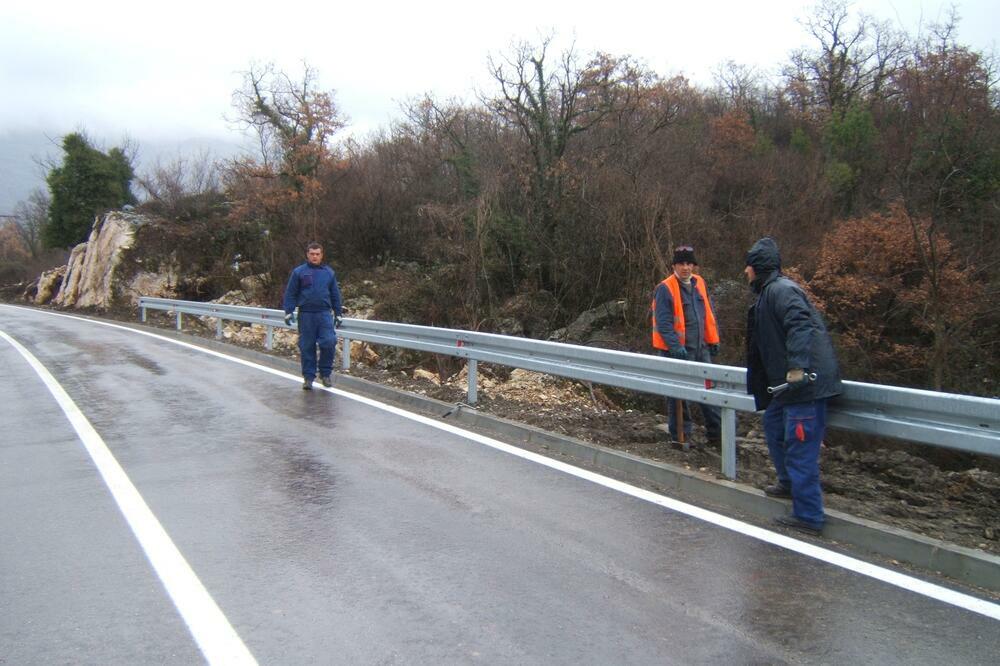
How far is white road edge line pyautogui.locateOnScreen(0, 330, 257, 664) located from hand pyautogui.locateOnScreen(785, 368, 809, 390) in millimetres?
3420

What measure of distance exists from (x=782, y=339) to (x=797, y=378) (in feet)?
1.24

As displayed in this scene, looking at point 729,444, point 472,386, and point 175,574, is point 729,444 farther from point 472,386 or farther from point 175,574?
point 175,574

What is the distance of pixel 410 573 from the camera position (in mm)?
3951

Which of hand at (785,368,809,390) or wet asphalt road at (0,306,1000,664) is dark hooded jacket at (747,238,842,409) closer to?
hand at (785,368,809,390)

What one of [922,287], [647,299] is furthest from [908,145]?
[647,299]

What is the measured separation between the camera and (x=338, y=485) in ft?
18.3

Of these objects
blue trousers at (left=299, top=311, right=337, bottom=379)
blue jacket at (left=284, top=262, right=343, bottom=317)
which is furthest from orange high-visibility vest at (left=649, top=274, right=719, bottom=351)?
blue jacket at (left=284, top=262, right=343, bottom=317)

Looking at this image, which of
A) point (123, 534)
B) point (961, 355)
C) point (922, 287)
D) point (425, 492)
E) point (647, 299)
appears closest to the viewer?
point (123, 534)

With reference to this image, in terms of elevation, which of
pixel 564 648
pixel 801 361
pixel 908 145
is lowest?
pixel 564 648

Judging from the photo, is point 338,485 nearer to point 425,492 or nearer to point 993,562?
point 425,492

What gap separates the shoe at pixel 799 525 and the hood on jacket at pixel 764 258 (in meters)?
1.66

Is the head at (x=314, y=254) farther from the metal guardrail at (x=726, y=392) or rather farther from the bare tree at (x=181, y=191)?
the bare tree at (x=181, y=191)

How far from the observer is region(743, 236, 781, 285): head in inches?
196

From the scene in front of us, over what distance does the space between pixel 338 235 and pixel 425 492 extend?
24744 millimetres
